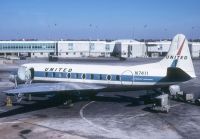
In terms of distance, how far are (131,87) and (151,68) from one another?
11.8ft

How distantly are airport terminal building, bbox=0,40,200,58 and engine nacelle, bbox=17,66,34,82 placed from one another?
4128 inches

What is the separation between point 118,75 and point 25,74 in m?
13.4

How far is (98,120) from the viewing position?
3095cm

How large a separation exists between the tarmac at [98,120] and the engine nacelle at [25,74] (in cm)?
326

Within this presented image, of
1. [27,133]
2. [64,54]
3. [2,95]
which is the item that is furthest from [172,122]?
[64,54]

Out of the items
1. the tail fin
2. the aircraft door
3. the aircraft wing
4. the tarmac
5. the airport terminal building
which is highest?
the airport terminal building

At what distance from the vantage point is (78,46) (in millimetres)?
151000

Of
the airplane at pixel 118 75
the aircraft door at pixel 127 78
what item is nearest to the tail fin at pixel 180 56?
the airplane at pixel 118 75

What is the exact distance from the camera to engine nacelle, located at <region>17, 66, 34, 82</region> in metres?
41.5

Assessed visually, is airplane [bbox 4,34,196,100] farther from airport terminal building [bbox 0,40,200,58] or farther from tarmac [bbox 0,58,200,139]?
airport terminal building [bbox 0,40,200,58]

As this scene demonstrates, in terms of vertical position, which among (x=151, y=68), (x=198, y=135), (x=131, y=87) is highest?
(x=151, y=68)

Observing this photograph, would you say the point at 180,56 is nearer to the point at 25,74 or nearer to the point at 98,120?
the point at 98,120

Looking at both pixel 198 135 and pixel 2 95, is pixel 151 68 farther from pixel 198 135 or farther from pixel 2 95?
pixel 2 95

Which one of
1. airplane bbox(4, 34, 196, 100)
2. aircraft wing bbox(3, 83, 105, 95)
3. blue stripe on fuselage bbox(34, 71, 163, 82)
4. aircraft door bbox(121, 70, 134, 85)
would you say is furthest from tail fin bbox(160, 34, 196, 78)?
aircraft wing bbox(3, 83, 105, 95)
